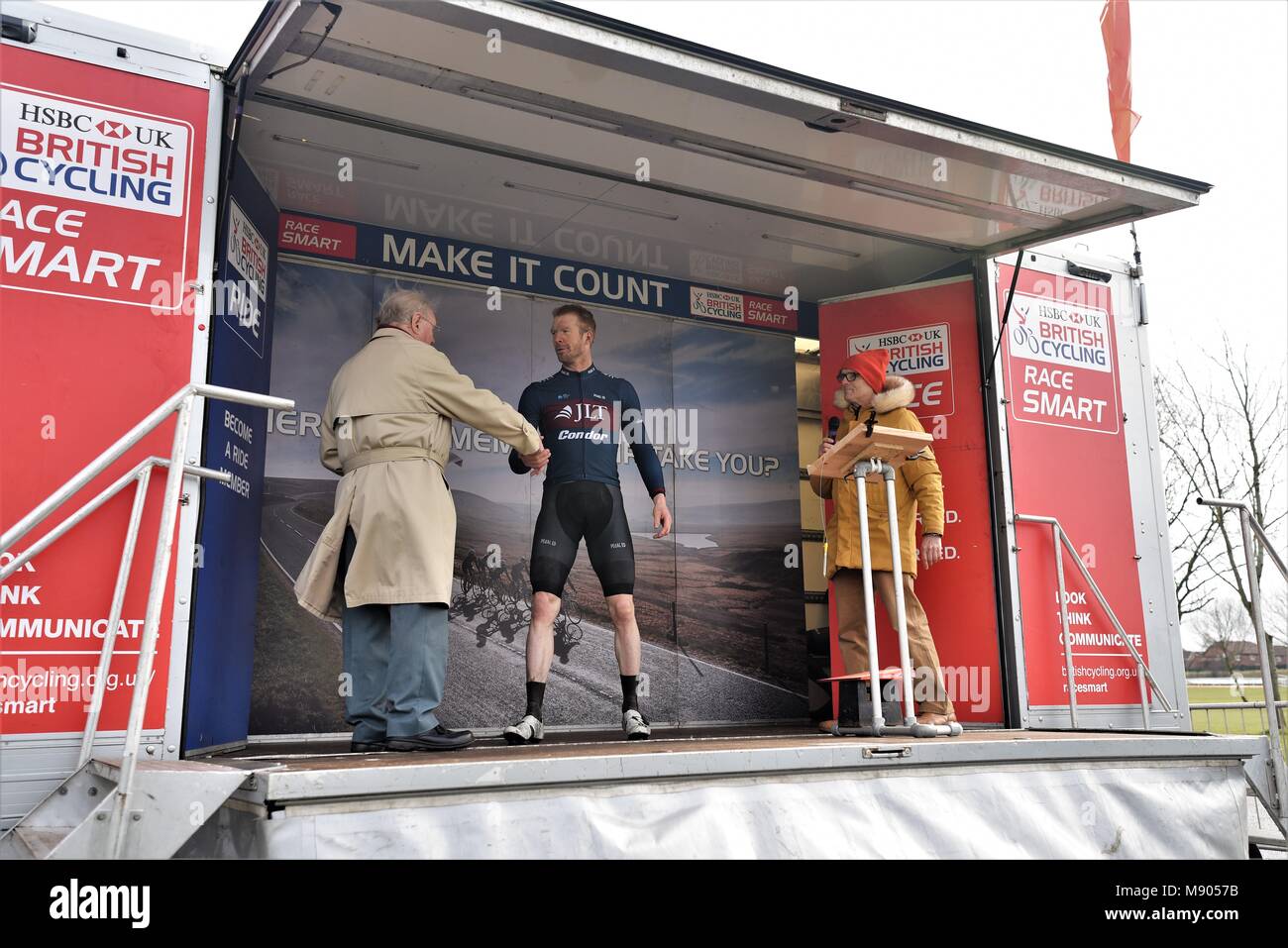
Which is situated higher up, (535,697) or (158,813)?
→ (535,697)

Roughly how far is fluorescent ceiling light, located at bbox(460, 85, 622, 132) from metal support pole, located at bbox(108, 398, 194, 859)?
1.91 m

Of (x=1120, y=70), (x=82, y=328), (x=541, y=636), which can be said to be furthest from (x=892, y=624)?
(x=82, y=328)

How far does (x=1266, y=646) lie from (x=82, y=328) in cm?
469

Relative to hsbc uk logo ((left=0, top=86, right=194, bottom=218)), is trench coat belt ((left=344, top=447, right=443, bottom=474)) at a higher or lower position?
lower

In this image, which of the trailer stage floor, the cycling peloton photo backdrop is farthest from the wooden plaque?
the cycling peloton photo backdrop

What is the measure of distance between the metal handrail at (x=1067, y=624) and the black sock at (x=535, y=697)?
2648mm

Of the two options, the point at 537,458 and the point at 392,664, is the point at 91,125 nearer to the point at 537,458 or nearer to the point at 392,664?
the point at 537,458

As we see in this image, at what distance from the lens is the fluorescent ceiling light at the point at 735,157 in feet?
15.3

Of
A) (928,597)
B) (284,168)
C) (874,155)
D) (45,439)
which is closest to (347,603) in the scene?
(45,439)

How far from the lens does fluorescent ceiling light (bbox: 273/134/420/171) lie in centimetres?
477

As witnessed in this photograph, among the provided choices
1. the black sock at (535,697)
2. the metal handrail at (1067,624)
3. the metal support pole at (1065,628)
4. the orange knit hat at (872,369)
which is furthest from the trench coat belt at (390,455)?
the metal support pole at (1065,628)

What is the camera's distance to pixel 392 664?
3.62 m

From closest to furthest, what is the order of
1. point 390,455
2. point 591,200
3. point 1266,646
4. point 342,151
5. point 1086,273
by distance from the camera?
point 390,455 → point 1266,646 → point 342,151 → point 591,200 → point 1086,273

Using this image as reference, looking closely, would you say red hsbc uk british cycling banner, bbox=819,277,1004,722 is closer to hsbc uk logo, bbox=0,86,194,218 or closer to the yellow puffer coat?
the yellow puffer coat
